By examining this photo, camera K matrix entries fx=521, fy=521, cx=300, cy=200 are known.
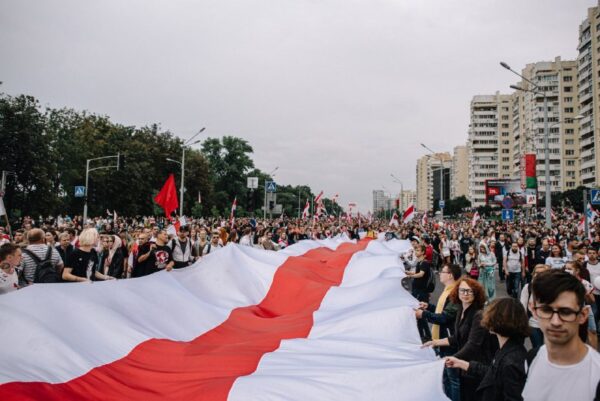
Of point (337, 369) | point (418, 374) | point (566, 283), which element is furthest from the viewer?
point (337, 369)

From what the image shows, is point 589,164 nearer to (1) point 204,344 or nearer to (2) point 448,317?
(2) point 448,317

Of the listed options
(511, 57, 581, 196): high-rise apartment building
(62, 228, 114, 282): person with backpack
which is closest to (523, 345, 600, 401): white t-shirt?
(62, 228, 114, 282): person with backpack

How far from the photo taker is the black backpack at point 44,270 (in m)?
7.30

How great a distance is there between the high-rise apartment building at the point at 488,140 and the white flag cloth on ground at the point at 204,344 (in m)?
146

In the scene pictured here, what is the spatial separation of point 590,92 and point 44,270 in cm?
9663

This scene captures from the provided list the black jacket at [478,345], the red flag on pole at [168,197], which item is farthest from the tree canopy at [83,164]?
the black jacket at [478,345]

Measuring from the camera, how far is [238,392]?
407 cm

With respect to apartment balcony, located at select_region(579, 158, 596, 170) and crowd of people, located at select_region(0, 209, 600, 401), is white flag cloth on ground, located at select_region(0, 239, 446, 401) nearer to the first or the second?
crowd of people, located at select_region(0, 209, 600, 401)

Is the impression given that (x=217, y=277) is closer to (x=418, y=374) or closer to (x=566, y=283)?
(x=418, y=374)

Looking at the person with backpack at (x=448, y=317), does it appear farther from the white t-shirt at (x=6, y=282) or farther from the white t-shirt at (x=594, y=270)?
the white t-shirt at (x=594, y=270)

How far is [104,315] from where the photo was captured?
582 cm

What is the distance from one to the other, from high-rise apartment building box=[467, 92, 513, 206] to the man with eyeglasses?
151 m

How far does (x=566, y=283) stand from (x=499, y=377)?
1.25 meters

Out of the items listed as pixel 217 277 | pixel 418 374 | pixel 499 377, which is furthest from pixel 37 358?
pixel 217 277
